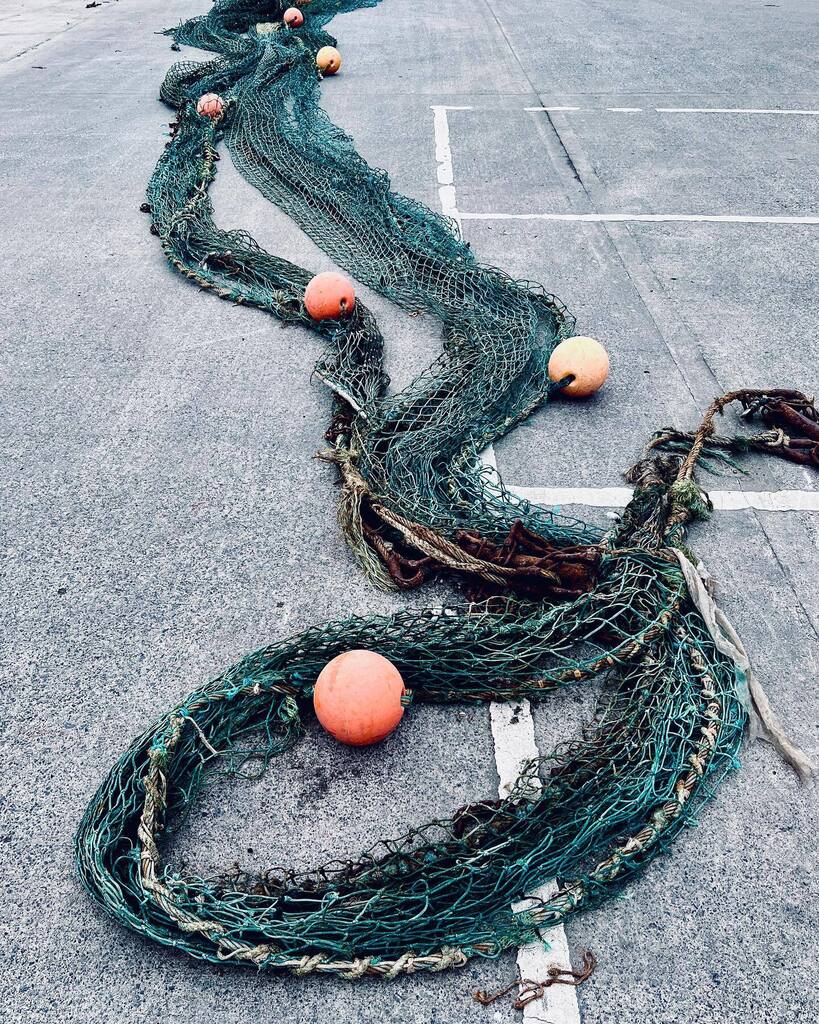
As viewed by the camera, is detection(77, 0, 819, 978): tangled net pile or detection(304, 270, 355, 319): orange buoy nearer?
detection(77, 0, 819, 978): tangled net pile

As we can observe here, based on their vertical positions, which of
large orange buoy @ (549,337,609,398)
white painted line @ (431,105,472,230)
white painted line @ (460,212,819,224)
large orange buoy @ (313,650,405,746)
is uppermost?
large orange buoy @ (313,650,405,746)

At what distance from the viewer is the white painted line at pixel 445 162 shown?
8.01 m

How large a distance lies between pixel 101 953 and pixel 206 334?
4.40 metres

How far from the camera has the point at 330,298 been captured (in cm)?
594

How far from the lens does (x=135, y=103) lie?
11.0 meters

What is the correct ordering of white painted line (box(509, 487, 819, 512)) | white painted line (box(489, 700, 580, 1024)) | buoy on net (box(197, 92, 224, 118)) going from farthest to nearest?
1. buoy on net (box(197, 92, 224, 118))
2. white painted line (box(509, 487, 819, 512))
3. white painted line (box(489, 700, 580, 1024))

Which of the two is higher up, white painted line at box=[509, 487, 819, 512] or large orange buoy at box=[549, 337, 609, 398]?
large orange buoy at box=[549, 337, 609, 398]

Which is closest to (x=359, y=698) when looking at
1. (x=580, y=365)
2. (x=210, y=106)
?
(x=580, y=365)

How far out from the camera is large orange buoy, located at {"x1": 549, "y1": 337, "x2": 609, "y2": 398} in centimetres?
517

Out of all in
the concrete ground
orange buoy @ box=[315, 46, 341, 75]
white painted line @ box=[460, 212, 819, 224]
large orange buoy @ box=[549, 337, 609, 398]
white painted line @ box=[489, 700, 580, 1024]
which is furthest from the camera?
orange buoy @ box=[315, 46, 341, 75]

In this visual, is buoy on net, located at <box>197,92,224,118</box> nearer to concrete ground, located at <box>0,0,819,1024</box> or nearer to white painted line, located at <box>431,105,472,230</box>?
concrete ground, located at <box>0,0,819,1024</box>

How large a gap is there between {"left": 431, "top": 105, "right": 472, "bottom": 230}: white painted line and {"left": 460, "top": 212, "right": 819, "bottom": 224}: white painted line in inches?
8.3

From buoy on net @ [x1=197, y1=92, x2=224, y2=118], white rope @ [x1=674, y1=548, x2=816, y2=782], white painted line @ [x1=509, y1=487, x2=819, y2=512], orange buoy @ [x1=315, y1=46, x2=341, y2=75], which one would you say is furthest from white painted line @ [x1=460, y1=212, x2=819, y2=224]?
orange buoy @ [x1=315, y1=46, x2=341, y2=75]

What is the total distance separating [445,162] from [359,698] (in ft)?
24.3
